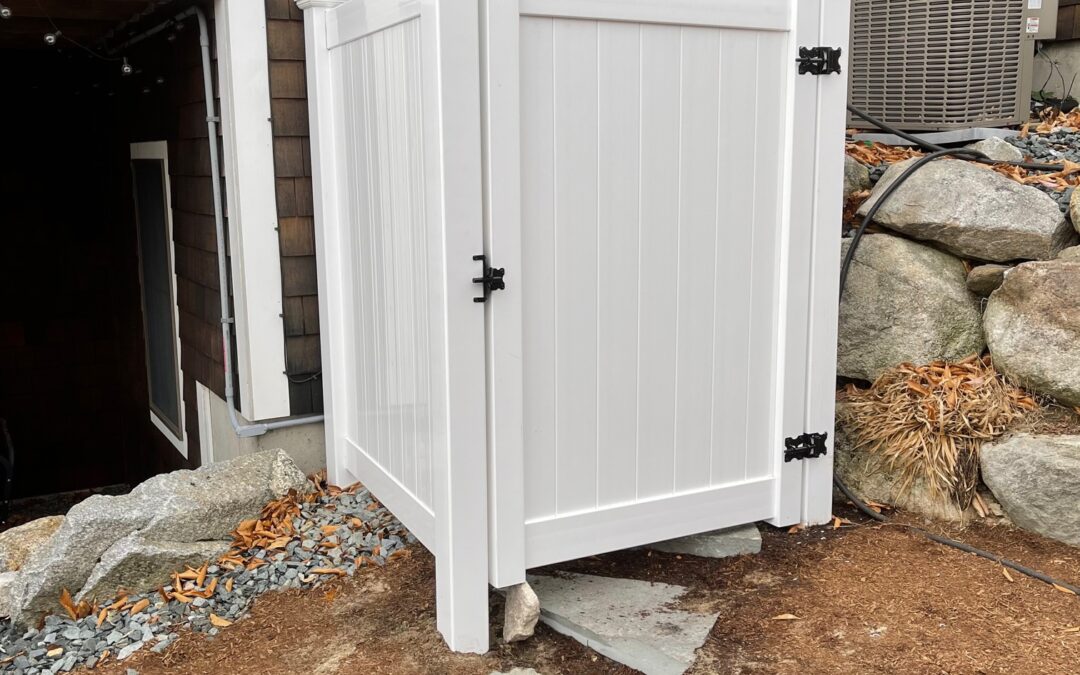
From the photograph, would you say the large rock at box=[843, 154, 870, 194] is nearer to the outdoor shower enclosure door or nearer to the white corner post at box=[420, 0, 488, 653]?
the outdoor shower enclosure door

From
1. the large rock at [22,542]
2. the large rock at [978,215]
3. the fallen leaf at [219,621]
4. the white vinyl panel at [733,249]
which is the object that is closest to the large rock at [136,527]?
the large rock at [22,542]

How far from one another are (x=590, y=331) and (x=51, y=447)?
6066mm

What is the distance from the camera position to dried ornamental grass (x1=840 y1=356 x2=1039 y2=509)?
3656 millimetres

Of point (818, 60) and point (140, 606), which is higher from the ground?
point (818, 60)

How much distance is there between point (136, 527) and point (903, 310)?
117 inches

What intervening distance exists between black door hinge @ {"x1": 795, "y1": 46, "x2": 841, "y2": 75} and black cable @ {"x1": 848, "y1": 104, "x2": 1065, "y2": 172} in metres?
1.51

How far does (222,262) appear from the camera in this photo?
4.31 m

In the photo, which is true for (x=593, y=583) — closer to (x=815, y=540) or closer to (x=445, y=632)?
(x=445, y=632)

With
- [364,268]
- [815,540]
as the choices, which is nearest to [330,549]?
[364,268]

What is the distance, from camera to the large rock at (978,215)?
158 inches

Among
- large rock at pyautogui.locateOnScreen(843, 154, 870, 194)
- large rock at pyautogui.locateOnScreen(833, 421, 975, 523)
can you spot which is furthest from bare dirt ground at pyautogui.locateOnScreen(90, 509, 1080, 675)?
large rock at pyautogui.locateOnScreen(843, 154, 870, 194)

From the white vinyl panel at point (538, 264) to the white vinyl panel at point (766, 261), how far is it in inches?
30.5

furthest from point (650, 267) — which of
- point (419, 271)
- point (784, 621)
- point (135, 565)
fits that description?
point (135, 565)

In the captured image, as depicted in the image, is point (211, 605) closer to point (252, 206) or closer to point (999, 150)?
point (252, 206)
